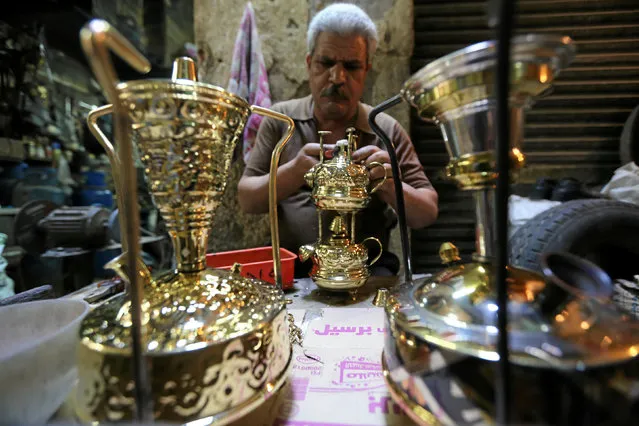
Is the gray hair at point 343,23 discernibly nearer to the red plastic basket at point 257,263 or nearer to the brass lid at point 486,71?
the red plastic basket at point 257,263

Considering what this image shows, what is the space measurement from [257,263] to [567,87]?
245cm

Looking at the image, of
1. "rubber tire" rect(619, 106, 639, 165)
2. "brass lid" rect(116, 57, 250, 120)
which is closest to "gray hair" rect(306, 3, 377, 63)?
"brass lid" rect(116, 57, 250, 120)

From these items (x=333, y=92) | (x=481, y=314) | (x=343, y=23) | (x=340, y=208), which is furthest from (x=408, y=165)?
(x=481, y=314)

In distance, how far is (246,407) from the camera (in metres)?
0.38

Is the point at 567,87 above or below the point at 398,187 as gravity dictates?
above

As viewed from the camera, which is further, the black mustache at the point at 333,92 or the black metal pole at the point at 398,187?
the black mustache at the point at 333,92

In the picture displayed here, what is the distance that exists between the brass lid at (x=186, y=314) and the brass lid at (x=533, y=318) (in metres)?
0.20

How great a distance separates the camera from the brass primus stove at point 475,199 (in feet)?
1.10

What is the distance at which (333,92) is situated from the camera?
152 centimetres

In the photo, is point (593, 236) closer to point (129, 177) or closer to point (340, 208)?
point (340, 208)

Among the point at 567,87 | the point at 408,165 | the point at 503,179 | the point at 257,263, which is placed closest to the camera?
the point at 503,179

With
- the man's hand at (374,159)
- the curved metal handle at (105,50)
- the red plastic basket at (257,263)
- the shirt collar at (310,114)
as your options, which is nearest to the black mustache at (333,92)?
the shirt collar at (310,114)

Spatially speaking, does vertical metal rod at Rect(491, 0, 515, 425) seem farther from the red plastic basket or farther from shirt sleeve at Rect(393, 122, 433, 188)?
shirt sleeve at Rect(393, 122, 433, 188)

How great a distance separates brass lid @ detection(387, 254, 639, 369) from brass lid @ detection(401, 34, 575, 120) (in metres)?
0.21
